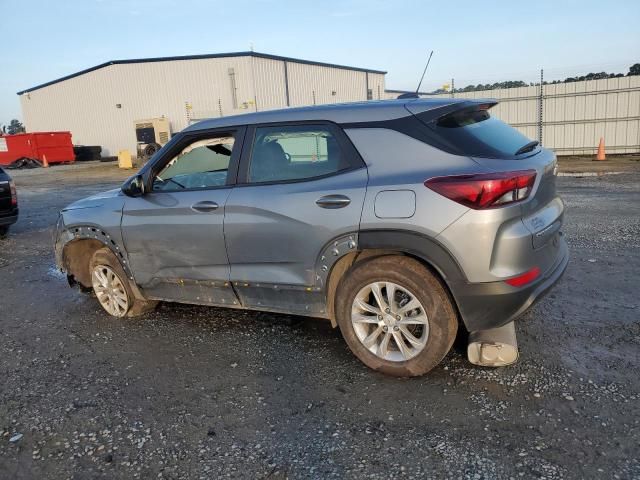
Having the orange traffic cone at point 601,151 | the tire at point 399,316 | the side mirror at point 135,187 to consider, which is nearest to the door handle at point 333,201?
the tire at point 399,316

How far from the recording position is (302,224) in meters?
3.50

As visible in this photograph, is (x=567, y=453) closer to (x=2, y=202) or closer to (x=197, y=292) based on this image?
(x=197, y=292)

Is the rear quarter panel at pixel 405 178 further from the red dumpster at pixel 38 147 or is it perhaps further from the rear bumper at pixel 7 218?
the red dumpster at pixel 38 147

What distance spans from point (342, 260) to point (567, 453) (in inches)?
66.0

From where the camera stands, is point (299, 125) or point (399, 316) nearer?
point (399, 316)

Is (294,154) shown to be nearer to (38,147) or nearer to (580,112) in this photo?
(580,112)

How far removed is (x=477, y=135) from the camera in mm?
3363

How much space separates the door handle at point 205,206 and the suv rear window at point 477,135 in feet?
5.55

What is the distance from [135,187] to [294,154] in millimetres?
1477

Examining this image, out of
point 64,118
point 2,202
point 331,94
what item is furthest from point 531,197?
point 64,118

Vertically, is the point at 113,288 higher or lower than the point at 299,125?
lower

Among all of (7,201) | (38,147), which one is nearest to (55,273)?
(7,201)

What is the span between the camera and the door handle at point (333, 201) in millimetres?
3338

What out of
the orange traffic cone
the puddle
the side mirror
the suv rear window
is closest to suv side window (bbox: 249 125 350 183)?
the suv rear window
